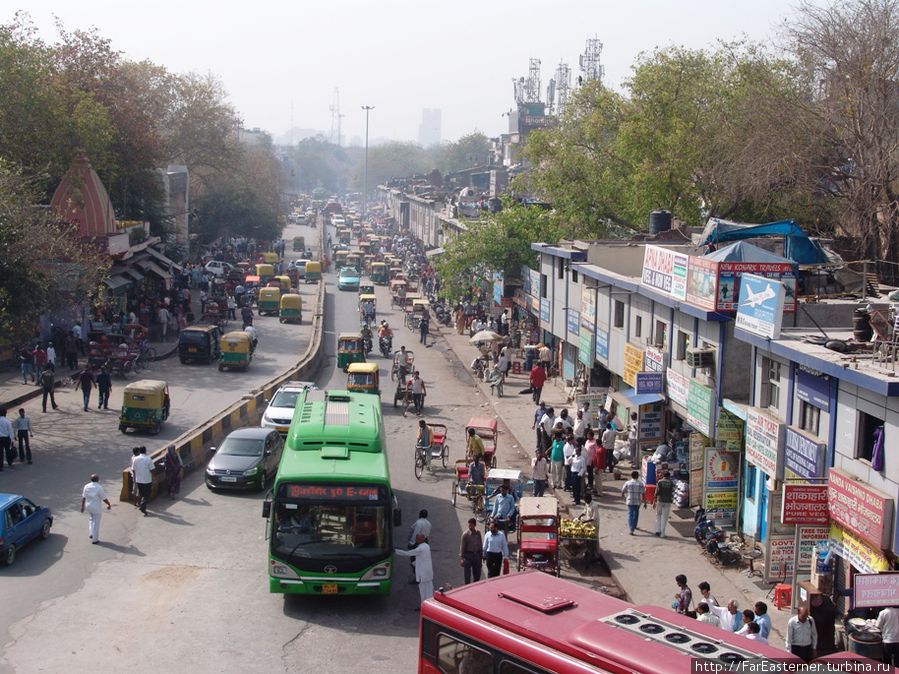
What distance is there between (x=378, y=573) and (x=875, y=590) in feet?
21.5

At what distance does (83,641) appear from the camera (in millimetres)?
13867

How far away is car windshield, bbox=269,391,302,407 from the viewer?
2772 centimetres

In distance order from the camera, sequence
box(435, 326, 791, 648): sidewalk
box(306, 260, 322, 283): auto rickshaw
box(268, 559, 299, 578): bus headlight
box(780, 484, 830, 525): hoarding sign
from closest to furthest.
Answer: box(268, 559, 299, 578): bus headlight < box(780, 484, 830, 525): hoarding sign < box(435, 326, 791, 648): sidewalk < box(306, 260, 322, 283): auto rickshaw

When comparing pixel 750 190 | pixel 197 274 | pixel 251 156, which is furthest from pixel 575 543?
pixel 251 156

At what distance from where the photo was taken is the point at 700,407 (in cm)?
2183

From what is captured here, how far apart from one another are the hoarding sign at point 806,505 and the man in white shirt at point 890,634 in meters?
2.78

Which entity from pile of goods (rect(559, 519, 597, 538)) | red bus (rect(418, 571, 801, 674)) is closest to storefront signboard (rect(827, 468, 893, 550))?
Result: pile of goods (rect(559, 519, 597, 538))

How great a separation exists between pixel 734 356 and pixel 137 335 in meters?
26.4

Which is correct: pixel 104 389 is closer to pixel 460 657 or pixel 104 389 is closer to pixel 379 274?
pixel 460 657

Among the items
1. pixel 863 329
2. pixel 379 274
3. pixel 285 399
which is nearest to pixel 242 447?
pixel 285 399

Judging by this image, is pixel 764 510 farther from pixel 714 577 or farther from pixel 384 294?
pixel 384 294

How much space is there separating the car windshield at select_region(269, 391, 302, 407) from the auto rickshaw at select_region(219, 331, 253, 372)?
12.2m

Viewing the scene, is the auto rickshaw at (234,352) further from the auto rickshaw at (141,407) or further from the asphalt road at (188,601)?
the asphalt road at (188,601)

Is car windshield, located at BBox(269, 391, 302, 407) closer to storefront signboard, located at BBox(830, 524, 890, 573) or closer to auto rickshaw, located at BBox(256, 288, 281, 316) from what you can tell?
storefront signboard, located at BBox(830, 524, 890, 573)
